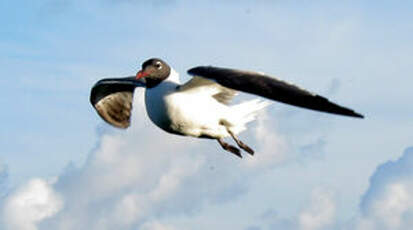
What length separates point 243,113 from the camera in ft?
70.5

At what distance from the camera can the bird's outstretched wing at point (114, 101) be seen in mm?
25047

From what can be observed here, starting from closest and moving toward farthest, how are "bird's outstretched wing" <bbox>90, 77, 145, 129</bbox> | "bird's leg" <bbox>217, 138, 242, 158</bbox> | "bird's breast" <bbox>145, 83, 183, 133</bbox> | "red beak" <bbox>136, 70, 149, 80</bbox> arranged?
"bird's breast" <bbox>145, 83, 183, 133</bbox> < "red beak" <bbox>136, 70, 149, 80</bbox> < "bird's leg" <bbox>217, 138, 242, 158</bbox> < "bird's outstretched wing" <bbox>90, 77, 145, 129</bbox>

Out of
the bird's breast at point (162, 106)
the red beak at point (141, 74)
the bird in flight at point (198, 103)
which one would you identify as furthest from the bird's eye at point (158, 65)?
the bird's breast at point (162, 106)

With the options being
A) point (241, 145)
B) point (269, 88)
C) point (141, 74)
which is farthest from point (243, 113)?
point (269, 88)

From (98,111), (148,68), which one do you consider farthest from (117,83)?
(148,68)

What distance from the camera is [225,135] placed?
69.4 feet

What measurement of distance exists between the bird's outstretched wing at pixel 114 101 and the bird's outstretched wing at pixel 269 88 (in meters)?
6.67

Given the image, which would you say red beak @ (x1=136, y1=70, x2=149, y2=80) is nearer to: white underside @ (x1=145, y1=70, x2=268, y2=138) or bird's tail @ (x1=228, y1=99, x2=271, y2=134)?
white underside @ (x1=145, y1=70, x2=268, y2=138)

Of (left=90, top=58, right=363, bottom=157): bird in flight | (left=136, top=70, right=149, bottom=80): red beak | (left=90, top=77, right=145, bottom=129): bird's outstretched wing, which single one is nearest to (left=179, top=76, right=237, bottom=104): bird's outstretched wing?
Answer: (left=90, top=58, right=363, bottom=157): bird in flight

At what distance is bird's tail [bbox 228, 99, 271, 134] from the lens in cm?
2125

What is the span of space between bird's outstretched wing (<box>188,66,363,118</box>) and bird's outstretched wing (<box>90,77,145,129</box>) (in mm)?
6673

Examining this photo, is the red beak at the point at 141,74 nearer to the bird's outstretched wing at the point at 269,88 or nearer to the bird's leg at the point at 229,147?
the bird's outstretched wing at the point at 269,88

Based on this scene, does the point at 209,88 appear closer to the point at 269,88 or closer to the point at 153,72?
the point at 153,72

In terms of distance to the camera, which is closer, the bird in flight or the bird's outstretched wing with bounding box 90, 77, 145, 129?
the bird in flight
